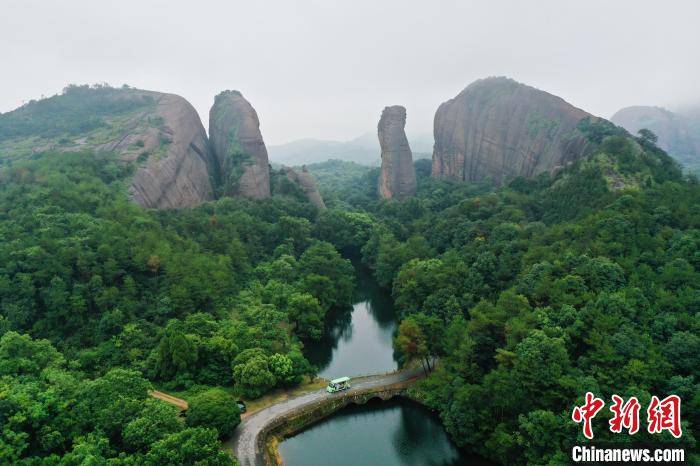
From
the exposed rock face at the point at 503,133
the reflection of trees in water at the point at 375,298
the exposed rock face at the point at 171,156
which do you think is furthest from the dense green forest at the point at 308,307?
the exposed rock face at the point at 503,133

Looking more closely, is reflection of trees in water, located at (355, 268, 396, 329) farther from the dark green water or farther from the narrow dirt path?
the narrow dirt path

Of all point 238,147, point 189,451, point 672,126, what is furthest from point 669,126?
point 189,451

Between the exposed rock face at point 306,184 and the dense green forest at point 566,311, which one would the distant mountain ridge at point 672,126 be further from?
the exposed rock face at point 306,184

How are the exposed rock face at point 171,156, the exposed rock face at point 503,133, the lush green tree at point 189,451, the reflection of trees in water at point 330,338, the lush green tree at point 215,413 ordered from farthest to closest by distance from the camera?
the exposed rock face at point 503,133
the exposed rock face at point 171,156
the reflection of trees in water at point 330,338
the lush green tree at point 215,413
the lush green tree at point 189,451

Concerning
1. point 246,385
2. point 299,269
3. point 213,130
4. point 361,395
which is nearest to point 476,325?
point 361,395

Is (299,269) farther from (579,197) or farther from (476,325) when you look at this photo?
(579,197)

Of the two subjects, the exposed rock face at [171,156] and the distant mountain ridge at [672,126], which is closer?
the exposed rock face at [171,156]
